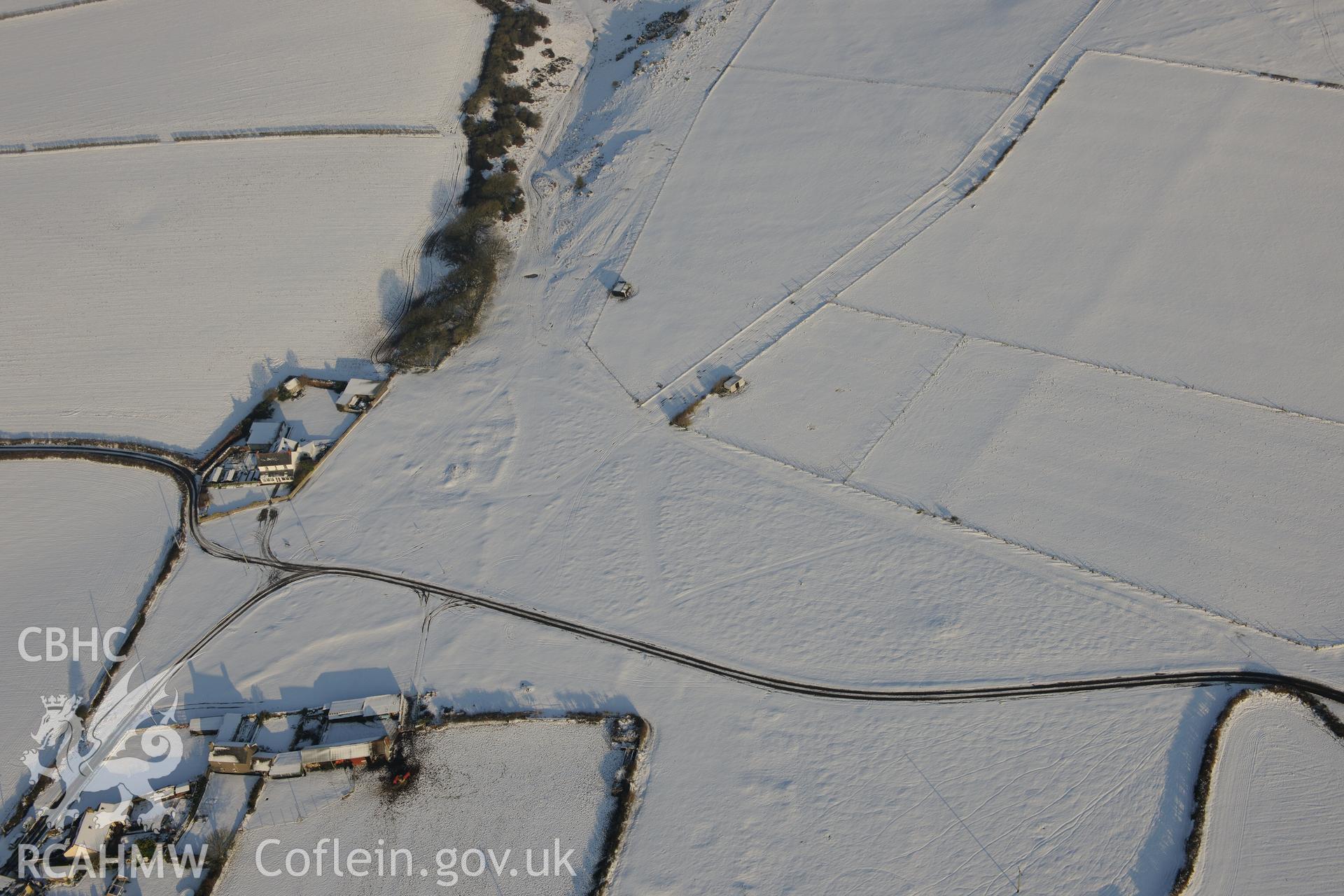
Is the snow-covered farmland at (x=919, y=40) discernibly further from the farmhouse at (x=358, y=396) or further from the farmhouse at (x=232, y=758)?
the farmhouse at (x=232, y=758)

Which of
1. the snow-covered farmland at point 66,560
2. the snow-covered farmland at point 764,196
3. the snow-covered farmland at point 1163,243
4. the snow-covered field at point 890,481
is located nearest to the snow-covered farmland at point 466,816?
the snow-covered field at point 890,481

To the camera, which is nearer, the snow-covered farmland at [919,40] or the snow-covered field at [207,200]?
the snow-covered field at [207,200]

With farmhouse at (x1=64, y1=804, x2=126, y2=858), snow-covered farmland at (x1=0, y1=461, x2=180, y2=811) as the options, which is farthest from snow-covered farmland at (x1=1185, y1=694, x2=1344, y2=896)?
snow-covered farmland at (x1=0, y1=461, x2=180, y2=811)

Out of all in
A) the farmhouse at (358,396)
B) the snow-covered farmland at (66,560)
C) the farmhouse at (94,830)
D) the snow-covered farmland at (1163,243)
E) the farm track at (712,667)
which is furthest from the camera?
the farmhouse at (358,396)

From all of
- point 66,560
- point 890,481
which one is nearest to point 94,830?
point 66,560

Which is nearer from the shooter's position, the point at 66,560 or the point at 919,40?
the point at 66,560

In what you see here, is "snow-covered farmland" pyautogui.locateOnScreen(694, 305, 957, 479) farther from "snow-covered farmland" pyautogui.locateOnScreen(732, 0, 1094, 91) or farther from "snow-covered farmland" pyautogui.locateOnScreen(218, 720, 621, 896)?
"snow-covered farmland" pyautogui.locateOnScreen(732, 0, 1094, 91)

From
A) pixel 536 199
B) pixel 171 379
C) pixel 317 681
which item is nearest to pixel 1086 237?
pixel 536 199

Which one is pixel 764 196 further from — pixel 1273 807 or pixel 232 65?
pixel 232 65
